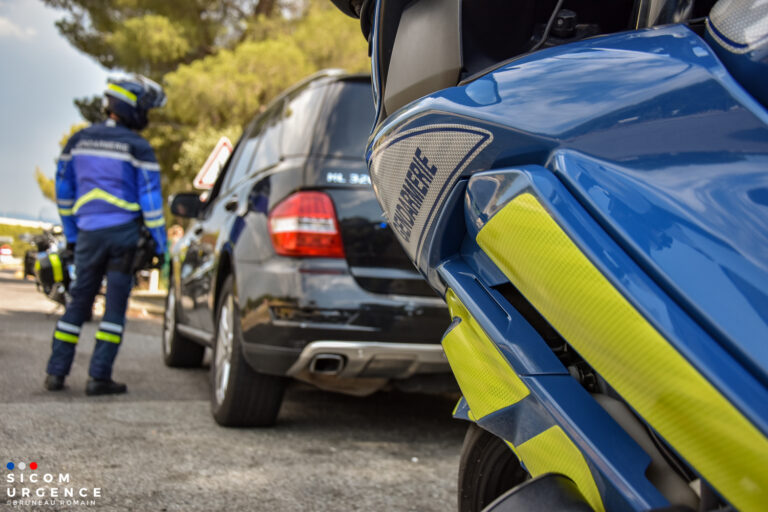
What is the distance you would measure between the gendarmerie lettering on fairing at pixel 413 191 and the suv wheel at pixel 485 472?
1.78ft

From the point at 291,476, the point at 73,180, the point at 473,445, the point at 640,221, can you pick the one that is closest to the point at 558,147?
the point at 640,221

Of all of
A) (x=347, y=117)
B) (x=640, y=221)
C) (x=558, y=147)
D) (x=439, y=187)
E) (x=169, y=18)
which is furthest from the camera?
(x=169, y=18)

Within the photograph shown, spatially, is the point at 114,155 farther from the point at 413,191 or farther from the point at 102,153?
the point at 413,191

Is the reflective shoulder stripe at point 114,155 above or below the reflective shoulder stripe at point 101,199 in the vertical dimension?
above

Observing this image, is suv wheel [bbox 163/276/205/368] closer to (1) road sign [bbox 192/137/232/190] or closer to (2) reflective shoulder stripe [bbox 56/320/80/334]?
(2) reflective shoulder stripe [bbox 56/320/80/334]

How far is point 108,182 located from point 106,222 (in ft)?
0.83

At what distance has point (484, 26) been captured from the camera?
167cm

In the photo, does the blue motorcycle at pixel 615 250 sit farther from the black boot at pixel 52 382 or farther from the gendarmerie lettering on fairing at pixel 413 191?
the black boot at pixel 52 382

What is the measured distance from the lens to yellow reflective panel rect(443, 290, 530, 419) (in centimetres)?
132

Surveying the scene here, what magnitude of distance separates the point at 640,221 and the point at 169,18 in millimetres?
20421

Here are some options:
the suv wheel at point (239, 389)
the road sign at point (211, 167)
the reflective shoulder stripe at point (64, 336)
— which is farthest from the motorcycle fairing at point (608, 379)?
the road sign at point (211, 167)

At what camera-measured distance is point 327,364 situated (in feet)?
11.0

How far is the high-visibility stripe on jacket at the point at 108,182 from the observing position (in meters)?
4.64

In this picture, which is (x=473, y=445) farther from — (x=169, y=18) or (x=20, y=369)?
(x=169, y=18)
